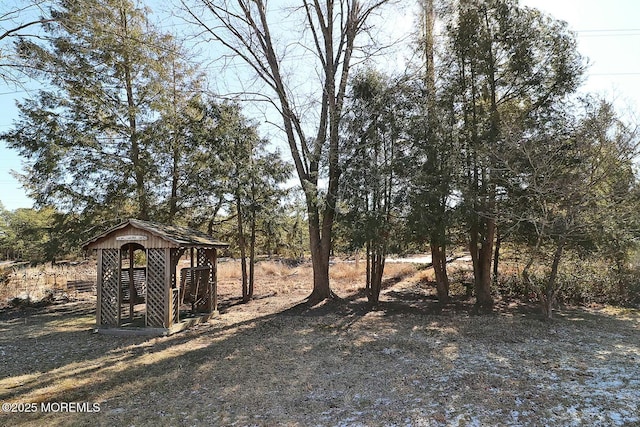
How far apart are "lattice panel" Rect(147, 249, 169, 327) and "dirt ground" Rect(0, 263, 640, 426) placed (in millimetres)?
637

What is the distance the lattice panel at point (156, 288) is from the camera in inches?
333

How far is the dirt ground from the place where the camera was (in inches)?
171

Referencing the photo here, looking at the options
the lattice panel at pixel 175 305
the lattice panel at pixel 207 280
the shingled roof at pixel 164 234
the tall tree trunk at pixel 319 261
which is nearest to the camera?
the shingled roof at pixel 164 234

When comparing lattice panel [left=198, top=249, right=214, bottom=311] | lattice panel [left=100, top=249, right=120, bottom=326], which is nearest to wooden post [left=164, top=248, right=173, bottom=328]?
lattice panel [left=100, top=249, right=120, bottom=326]

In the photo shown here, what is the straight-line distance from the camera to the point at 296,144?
12.0 m

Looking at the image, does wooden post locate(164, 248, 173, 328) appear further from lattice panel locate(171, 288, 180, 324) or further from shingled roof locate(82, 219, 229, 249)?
lattice panel locate(171, 288, 180, 324)

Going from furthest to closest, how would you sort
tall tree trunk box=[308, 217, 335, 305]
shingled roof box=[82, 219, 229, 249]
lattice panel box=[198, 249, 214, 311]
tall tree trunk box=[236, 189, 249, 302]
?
1. tall tree trunk box=[236, 189, 249, 302]
2. tall tree trunk box=[308, 217, 335, 305]
3. lattice panel box=[198, 249, 214, 311]
4. shingled roof box=[82, 219, 229, 249]

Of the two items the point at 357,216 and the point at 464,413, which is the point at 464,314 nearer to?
the point at 357,216

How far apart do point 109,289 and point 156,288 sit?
124 cm

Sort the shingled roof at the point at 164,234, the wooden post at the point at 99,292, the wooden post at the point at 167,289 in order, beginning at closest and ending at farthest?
the shingled roof at the point at 164,234, the wooden post at the point at 167,289, the wooden post at the point at 99,292

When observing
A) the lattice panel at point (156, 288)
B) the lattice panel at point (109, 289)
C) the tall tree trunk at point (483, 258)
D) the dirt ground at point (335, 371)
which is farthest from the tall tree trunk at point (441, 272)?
the lattice panel at point (109, 289)

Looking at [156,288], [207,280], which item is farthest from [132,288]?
[207,280]

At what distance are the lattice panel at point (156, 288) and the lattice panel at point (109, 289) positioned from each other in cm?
87

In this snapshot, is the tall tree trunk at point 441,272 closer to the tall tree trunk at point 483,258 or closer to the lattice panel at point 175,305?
the tall tree trunk at point 483,258
